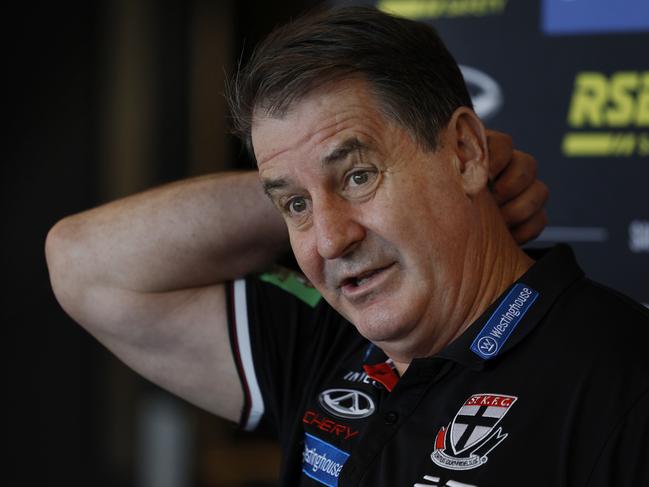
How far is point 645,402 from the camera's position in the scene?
4.42ft

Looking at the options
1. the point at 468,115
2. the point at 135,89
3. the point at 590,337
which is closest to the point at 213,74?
the point at 135,89

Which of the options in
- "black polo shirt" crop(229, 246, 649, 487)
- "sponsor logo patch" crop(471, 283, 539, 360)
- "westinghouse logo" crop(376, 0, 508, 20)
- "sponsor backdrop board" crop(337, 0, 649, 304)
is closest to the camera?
"black polo shirt" crop(229, 246, 649, 487)

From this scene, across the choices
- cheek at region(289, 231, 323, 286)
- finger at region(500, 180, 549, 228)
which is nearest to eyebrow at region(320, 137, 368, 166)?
cheek at region(289, 231, 323, 286)

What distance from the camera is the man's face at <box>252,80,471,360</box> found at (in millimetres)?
1560

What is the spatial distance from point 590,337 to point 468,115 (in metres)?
0.42

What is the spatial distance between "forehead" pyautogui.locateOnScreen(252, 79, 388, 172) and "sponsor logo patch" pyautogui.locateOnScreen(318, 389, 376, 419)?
44cm

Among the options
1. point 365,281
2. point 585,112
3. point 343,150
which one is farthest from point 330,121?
point 585,112

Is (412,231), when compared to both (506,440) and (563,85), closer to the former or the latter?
(506,440)

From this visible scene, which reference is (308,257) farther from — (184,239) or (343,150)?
(184,239)

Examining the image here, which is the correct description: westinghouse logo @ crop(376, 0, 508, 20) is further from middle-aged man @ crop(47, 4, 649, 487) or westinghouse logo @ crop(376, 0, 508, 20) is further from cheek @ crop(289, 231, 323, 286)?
cheek @ crop(289, 231, 323, 286)

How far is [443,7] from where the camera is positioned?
2.38m

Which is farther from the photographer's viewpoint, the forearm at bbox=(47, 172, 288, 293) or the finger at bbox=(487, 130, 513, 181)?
the forearm at bbox=(47, 172, 288, 293)

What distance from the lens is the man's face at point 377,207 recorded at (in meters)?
1.56

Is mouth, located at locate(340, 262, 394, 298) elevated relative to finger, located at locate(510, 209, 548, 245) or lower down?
elevated
